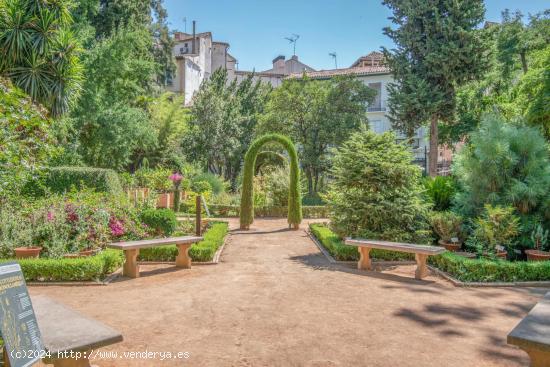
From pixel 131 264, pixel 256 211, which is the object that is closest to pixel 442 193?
pixel 131 264

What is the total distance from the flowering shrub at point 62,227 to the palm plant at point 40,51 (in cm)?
645

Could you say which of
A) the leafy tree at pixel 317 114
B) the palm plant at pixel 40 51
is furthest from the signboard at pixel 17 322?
the leafy tree at pixel 317 114

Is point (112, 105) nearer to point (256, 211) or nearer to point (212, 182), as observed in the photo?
point (212, 182)

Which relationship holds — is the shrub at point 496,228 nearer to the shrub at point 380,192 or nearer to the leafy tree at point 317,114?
the shrub at point 380,192

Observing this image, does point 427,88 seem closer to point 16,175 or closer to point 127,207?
point 127,207

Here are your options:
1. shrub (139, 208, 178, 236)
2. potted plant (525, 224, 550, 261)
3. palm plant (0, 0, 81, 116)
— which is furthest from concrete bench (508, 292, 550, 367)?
palm plant (0, 0, 81, 116)

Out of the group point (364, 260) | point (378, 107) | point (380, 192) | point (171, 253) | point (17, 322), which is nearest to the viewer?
point (17, 322)

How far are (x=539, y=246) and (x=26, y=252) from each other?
10400mm

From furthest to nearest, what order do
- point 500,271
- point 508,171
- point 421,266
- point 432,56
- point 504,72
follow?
point 504,72, point 432,56, point 508,171, point 421,266, point 500,271

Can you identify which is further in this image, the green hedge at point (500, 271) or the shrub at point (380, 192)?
the shrub at point (380, 192)

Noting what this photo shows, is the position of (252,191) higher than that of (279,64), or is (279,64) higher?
(279,64)

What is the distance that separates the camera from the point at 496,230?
26.7 feet

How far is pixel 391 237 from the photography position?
29.7 feet

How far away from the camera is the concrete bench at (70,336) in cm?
282
